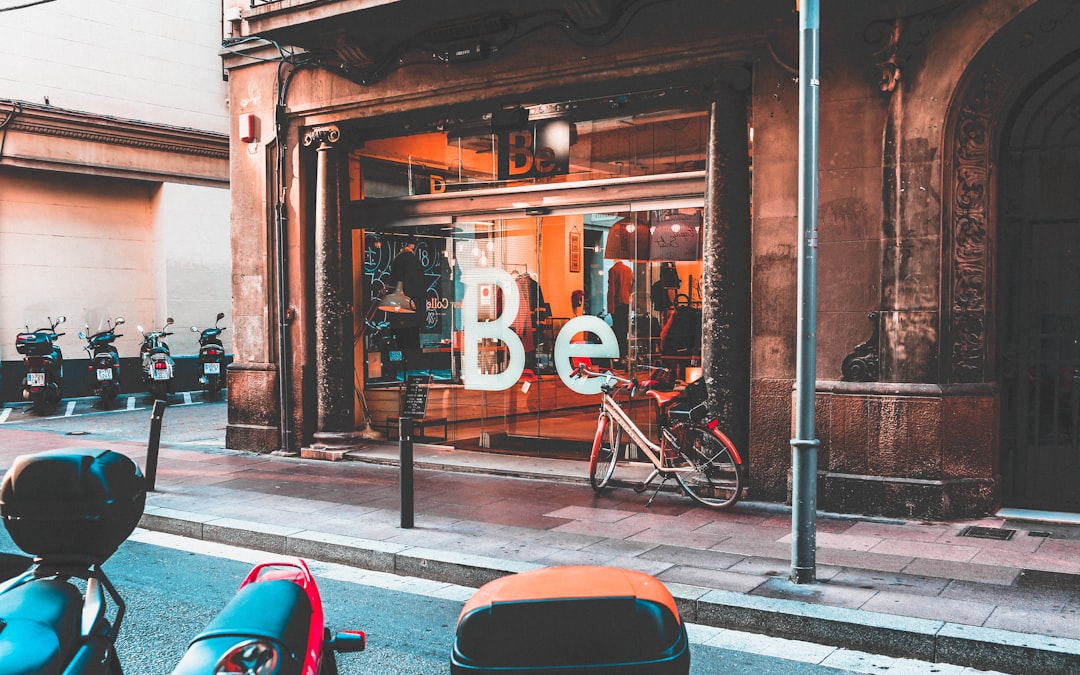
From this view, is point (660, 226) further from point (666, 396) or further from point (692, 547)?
point (692, 547)

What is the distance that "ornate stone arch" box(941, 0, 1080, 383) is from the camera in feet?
25.5

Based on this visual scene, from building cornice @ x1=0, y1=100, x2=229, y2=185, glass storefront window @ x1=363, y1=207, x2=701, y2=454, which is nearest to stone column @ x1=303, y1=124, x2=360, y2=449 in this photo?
glass storefront window @ x1=363, y1=207, x2=701, y2=454

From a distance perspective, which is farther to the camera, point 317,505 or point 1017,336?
point 317,505

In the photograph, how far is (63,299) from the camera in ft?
60.7

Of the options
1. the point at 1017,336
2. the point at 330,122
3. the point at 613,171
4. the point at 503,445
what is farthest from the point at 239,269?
the point at 1017,336

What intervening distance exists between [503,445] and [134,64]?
1327cm

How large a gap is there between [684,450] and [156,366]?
39.6 ft

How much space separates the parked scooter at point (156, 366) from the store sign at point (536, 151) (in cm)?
924

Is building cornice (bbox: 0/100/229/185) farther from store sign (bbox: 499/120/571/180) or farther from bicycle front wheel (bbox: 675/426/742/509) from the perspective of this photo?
bicycle front wheel (bbox: 675/426/742/509)

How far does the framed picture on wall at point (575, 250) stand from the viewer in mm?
10852

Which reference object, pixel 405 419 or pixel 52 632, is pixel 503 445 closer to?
pixel 405 419

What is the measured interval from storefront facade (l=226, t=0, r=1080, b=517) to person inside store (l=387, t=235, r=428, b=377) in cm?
5

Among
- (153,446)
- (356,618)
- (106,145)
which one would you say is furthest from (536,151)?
(106,145)

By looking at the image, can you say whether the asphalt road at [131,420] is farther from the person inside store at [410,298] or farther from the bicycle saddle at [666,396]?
the bicycle saddle at [666,396]
